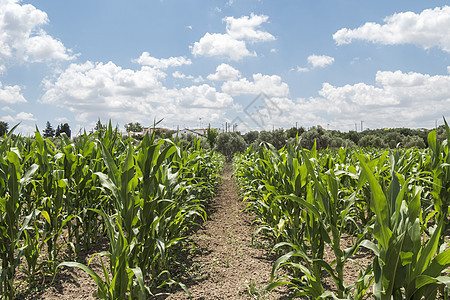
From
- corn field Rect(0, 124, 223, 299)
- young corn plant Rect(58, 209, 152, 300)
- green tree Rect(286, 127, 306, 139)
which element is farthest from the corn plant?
green tree Rect(286, 127, 306, 139)

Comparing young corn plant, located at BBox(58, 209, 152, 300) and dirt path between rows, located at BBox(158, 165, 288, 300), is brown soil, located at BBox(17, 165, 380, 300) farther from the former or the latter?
young corn plant, located at BBox(58, 209, 152, 300)

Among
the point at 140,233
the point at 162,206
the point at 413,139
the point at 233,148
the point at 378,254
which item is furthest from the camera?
the point at 413,139

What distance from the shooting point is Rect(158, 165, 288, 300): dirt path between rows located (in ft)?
8.87

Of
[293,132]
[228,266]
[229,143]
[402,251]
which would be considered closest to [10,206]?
[228,266]

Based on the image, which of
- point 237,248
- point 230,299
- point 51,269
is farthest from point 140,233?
point 237,248

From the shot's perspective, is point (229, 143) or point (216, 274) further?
point (229, 143)

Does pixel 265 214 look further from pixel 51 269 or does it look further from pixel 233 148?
pixel 233 148

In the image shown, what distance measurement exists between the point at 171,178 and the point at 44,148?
1.52 metres

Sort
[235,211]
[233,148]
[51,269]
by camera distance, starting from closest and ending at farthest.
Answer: [51,269] < [235,211] < [233,148]

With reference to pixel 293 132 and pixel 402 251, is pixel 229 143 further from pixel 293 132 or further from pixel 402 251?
pixel 402 251

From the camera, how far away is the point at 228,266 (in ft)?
11.0

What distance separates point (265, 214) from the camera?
4137mm

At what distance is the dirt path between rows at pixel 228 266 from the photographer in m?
2.70

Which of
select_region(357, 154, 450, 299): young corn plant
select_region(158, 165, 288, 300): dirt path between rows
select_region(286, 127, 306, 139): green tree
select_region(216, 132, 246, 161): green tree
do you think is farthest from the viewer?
select_region(286, 127, 306, 139): green tree
